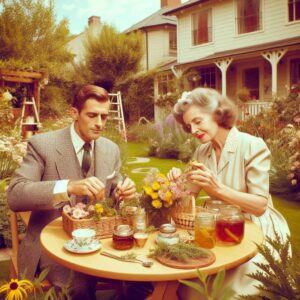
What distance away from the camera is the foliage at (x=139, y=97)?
20812 mm

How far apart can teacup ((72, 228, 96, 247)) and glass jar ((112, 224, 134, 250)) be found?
110 mm

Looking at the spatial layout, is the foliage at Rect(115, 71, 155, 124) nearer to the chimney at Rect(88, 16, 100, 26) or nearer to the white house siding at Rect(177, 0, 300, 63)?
the white house siding at Rect(177, 0, 300, 63)

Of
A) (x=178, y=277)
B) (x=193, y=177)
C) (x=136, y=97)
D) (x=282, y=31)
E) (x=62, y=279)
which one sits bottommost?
(x=62, y=279)

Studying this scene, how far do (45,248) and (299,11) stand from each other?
1525cm

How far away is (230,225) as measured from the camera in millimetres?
2018

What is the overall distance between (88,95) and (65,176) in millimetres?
Answer: 521

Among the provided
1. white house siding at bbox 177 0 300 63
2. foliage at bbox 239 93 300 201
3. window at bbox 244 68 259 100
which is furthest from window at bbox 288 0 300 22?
foliage at bbox 239 93 300 201

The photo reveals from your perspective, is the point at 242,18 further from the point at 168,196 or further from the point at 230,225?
the point at 230,225

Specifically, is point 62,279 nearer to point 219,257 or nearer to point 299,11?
point 219,257

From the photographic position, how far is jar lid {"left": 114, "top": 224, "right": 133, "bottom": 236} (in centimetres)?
198

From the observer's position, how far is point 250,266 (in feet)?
6.93

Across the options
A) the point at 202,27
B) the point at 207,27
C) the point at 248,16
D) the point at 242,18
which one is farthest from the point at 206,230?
the point at 202,27

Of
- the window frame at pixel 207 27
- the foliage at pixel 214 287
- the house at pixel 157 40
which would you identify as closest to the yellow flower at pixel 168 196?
the foliage at pixel 214 287

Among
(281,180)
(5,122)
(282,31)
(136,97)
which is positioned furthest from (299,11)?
(5,122)
